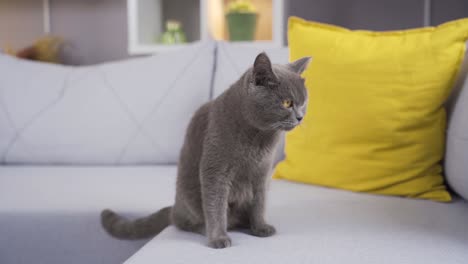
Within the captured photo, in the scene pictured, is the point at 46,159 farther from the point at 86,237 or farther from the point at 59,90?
the point at 86,237

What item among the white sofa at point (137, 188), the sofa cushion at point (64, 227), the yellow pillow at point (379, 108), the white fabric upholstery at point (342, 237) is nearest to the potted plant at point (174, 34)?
the white sofa at point (137, 188)

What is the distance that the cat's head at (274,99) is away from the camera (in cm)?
81

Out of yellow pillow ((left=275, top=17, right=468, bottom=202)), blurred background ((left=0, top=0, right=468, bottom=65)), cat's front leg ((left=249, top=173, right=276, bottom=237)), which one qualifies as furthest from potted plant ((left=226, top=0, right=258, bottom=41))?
cat's front leg ((left=249, top=173, right=276, bottom=237))

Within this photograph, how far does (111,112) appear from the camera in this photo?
166 cm

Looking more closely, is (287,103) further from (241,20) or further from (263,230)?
(241,20)

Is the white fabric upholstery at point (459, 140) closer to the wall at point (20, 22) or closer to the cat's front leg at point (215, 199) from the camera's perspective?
the cat's front leg at point (215, 199)

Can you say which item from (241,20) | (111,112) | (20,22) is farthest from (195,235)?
(20,22)

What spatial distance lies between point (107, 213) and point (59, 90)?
33.7 inches

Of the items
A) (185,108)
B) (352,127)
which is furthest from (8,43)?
(352,127)

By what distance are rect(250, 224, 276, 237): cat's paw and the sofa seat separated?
21 mm

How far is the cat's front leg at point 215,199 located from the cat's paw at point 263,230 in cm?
8

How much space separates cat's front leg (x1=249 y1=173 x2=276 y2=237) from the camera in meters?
0.91

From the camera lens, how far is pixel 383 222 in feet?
3.09

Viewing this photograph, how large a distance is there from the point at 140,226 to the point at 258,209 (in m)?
0.32
